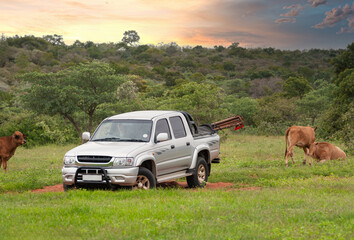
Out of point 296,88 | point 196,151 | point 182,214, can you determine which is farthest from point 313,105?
point 182,214

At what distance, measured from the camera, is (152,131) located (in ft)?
36.2

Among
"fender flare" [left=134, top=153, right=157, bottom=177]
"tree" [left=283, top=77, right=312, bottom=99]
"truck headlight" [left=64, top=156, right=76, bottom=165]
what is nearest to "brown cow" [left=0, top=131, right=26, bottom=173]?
"truck headlight" [left=64, top=156, right=76, bottom=165]

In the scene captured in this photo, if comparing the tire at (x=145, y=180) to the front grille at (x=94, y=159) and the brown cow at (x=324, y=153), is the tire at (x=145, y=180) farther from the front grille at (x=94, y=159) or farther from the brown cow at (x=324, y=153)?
the brown cow at (x=324, y=153)

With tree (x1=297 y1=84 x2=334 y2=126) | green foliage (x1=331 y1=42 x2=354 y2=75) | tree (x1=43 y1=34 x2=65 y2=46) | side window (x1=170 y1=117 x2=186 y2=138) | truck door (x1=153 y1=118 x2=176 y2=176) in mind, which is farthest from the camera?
tree (x1=43 y1=34 x2=65 y2=46)

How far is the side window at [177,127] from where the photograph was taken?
1188cm

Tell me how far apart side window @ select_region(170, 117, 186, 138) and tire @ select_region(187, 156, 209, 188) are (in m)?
0.91

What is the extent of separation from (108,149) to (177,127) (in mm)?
2307

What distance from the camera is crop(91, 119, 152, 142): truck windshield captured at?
11.0 m

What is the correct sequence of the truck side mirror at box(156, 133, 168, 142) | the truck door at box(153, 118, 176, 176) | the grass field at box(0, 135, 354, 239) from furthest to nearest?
the truck door at box(153, 118, 176, 176) < the truck side mirror at box(156, 133, 168, 142) < the grass field at box(0, 135, 354, 239)

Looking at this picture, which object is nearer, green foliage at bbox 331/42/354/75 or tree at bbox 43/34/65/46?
green foliage at bbox 331/42/354/75

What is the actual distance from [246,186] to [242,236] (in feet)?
19.6

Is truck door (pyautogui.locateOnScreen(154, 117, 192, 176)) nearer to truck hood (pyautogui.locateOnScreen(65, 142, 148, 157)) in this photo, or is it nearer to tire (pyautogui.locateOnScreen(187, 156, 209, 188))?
tire (pyautogui.locateOnScreen(187, 156, 209, 188))

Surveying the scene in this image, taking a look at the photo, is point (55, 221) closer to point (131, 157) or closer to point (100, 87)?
point (131, 157)

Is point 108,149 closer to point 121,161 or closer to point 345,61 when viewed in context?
point 121,161
